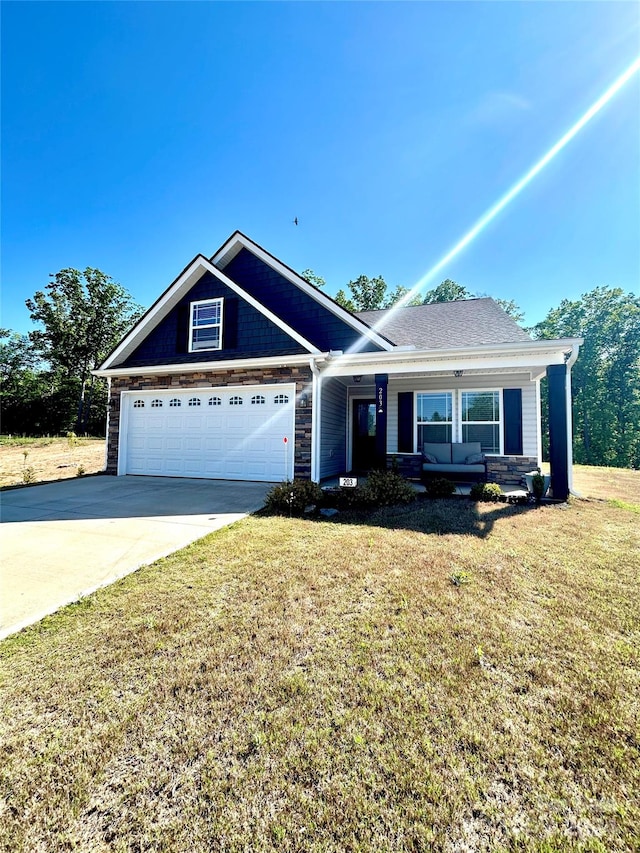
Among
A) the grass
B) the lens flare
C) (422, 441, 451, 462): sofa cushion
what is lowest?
the grass

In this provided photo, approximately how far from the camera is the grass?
150cm

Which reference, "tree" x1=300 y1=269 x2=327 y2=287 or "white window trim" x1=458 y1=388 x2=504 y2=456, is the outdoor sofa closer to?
"white window trim" x1=458 y1=388 x2=504 y2=456

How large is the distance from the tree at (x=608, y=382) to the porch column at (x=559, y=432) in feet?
69.8

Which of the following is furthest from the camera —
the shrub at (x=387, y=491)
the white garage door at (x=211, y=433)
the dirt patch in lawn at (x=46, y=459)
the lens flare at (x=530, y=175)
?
the dirt patch in lawn at (x=46, y=459)

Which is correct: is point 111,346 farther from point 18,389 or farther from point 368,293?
point 368,293

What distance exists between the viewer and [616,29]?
7.12 meters

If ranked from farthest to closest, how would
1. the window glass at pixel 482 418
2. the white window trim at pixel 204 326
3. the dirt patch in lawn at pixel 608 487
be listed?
the white window trim at pixel 204 326
the window glass at pixel 482 418
the dirt patch in lawn at pixel 608 487

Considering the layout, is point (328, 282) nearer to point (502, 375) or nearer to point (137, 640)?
point (502, 375)

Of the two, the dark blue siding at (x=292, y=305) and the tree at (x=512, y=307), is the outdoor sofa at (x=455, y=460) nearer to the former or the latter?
the dark blue siding at (x=292, y=305)

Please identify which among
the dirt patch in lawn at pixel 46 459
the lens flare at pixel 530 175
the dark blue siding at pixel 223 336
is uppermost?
the lens flare at pixel 530 175

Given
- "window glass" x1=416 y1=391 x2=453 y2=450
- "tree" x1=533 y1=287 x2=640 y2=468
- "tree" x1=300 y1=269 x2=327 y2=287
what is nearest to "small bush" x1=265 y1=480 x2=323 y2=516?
"window glass" x1=416 y1=391 x2=453 y2=450

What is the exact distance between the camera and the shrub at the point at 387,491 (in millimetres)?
7374

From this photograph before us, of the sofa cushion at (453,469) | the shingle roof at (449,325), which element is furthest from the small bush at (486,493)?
the shingle roof at (449,325)

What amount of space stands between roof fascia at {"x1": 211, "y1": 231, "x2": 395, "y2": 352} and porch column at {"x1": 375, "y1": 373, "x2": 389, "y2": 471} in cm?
119
